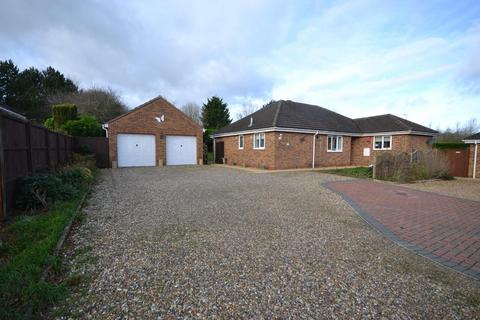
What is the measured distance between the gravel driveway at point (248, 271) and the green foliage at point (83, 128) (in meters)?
13.8

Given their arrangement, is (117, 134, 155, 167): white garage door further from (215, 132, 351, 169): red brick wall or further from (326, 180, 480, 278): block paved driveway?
(326, 180, 480, 278): block paved driveway

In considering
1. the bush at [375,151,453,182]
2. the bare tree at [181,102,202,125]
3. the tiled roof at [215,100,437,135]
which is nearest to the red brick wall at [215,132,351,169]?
the tiled roof at [215,100,437,135]

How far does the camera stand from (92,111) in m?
25.7

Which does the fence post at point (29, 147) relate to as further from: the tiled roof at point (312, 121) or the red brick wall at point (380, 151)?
the red brick wall at point (380, 151)

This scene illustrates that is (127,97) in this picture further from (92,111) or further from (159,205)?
(159,205)

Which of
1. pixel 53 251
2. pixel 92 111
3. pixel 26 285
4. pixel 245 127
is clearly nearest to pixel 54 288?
pixel 26 285

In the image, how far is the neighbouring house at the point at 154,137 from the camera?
16.1 metres

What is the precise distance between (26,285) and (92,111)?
28.9 meters

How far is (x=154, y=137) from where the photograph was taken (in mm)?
17359

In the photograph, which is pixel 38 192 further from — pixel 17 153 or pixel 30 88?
pixel 30 88

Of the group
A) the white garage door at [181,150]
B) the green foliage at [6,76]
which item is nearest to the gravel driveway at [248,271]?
the white garage door at [181,150]

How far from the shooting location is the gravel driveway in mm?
2131

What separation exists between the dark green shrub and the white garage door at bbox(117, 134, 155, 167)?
11.1 metres

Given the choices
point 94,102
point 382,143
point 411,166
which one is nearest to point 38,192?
point 411,166
